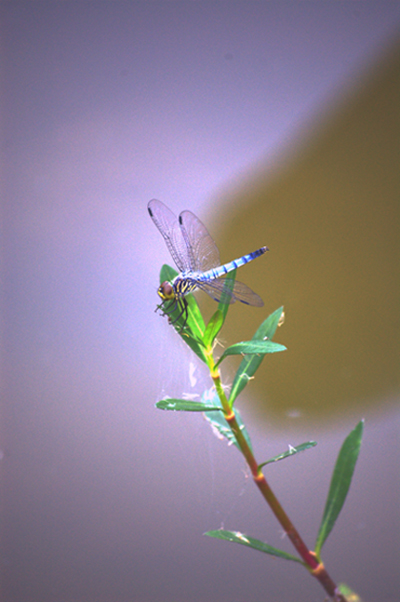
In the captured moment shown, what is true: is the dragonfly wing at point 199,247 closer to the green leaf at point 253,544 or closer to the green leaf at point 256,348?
the green leaf at point 256,348

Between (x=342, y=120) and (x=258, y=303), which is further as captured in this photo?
(x=342, y=120)

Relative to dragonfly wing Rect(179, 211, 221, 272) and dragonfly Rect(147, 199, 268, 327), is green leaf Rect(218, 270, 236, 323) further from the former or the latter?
dragonfly wing Rect(179, 211, 221, 272)

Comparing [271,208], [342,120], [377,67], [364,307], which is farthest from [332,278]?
[377,67]

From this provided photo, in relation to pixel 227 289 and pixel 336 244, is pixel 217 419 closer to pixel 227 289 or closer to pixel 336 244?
pixel 227 289

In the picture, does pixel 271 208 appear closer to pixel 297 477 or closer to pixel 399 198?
pixel 399 198

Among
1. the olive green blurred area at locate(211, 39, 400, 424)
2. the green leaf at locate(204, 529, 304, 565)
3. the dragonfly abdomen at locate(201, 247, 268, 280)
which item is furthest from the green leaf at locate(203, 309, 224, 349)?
the olive green blurred area at locate(211, 39, 400, 424)

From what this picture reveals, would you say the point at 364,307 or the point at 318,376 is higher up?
the point at 364,307

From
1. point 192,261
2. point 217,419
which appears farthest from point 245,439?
point 192,261

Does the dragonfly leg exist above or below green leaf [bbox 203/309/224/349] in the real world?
above

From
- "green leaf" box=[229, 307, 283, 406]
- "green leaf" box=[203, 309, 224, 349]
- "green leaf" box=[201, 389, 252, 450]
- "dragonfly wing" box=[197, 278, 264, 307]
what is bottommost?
"green leaf" box=[201, 389, 252, 450]

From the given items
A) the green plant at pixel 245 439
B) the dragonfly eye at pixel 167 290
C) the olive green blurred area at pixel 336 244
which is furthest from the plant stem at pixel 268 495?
the olive green blurred area at pixel 336 244
